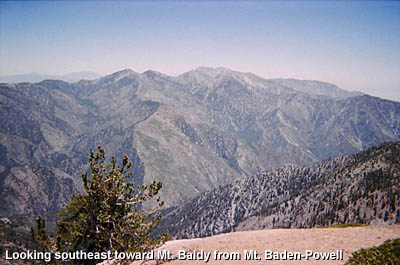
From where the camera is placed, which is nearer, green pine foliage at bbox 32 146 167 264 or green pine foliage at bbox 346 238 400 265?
green pine foliage at bbox 346 238 400 265

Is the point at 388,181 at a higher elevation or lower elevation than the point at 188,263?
lower

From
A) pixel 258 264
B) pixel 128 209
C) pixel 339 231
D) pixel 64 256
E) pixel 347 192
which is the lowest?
pixel 347 192

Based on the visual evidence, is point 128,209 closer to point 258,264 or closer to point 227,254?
point 227,254

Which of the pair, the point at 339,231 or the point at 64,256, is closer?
the point at 64,256

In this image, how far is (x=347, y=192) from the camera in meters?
194

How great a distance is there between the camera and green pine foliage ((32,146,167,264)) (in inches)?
947

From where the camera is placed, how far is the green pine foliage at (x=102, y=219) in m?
24.0

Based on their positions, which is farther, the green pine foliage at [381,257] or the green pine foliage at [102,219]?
the green pine foliage at [102,219]

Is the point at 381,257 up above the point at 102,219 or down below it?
below

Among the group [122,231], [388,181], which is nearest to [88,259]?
[122,231]

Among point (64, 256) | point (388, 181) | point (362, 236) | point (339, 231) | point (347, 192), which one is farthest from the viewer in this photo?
point (347, 192)

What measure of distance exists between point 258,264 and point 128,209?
13838 millimetres

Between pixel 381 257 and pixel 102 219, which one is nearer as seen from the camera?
pixel 381 257

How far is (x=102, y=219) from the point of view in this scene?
77.6 feet
